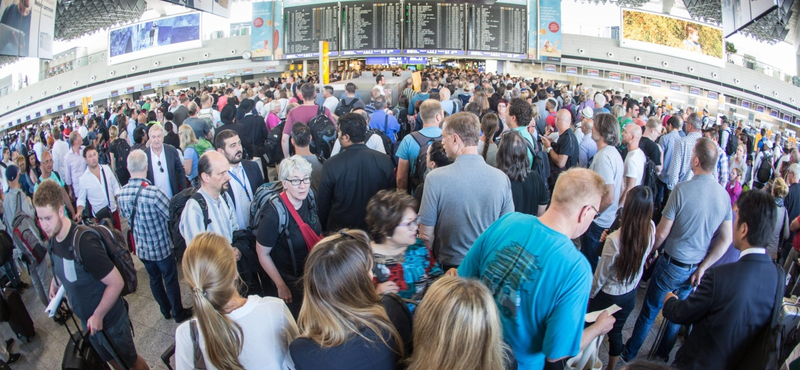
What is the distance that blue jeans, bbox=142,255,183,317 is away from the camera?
3439 millimetres

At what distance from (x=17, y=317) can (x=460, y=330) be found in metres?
3.89

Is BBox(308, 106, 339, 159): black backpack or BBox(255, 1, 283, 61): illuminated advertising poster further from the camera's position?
BBox(255, 1, 283, 61): illuminated advertising poster

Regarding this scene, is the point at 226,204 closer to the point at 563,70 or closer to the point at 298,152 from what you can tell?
the point at 298,152

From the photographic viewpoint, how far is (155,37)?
22828 millimetres

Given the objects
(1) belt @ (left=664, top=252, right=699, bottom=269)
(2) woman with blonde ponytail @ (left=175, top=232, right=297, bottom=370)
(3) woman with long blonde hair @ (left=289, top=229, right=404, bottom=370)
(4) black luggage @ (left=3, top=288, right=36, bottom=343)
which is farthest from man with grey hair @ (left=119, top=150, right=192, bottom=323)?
(1) belt @ (left=664, top=252, right=699, bottom=269)

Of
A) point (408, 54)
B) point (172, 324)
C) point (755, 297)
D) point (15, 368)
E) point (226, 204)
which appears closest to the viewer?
point (755, 297)

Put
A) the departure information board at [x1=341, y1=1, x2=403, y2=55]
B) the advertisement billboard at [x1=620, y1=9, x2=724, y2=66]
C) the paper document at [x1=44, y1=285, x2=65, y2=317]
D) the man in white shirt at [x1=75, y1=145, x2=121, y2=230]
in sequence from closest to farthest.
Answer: the paper document at [x1=44, y1=285, x2=65, y2=317] → the man in white shirt at [x1=75, y1=145, x2=121, y2=230] → the departure information board at [x1=341, y1=1, x2=403, y2=55] → the advertisement billboard at [x1=620, y1=9, x2=724, y2=66]

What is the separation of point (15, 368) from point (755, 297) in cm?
468

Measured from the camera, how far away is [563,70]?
22.5 m

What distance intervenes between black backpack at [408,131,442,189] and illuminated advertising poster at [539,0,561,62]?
16.0 meters

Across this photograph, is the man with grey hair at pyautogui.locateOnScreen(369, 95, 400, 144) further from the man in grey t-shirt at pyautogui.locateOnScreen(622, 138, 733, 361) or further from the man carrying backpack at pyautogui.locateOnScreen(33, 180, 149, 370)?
the man carrying backpack at pyautogui.locateOnScreen(33, 180, 149, 370)

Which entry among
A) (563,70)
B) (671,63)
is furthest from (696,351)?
(671,63)

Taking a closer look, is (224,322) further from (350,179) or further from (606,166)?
(606,166)

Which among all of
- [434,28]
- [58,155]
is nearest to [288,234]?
[58,155]
